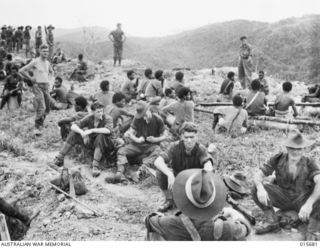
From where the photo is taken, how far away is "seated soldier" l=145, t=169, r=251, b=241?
3008 millimetres

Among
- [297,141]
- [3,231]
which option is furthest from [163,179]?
[3,231]

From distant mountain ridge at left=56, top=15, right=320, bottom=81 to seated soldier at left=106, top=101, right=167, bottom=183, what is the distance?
1537 centimetres

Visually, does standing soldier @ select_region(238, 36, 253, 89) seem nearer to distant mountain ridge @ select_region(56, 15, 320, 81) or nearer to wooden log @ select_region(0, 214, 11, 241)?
distant mountain ridge @ select_region(56, 15, 320, 81)

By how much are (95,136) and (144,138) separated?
0.79 m

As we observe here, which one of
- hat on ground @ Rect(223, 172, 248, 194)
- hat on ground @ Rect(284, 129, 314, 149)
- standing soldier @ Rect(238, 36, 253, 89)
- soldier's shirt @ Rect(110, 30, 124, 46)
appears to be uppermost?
soldier's shirt @ Rect(110, 30, 124, 46)

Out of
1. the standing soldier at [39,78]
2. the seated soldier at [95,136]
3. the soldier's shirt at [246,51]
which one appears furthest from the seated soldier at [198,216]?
the soldier's shirt at [246,51]

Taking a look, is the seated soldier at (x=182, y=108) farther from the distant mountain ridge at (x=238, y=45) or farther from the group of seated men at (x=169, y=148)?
the distant mountain ridge at (x=238, y=45)

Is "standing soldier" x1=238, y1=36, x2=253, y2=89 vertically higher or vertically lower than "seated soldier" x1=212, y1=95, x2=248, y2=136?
higher

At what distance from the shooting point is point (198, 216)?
3.08 metres

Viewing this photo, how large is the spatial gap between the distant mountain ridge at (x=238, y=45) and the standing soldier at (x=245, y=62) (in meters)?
7.30

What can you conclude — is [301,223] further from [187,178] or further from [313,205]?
[187,178]

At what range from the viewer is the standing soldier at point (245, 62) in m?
13.4

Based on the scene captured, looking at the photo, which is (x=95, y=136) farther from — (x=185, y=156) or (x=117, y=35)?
(x=117, y=35)

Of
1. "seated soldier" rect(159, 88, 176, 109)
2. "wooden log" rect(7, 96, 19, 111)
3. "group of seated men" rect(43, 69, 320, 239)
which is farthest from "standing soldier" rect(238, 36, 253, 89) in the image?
"wooden log" rect(7, 96, 19, 111)
